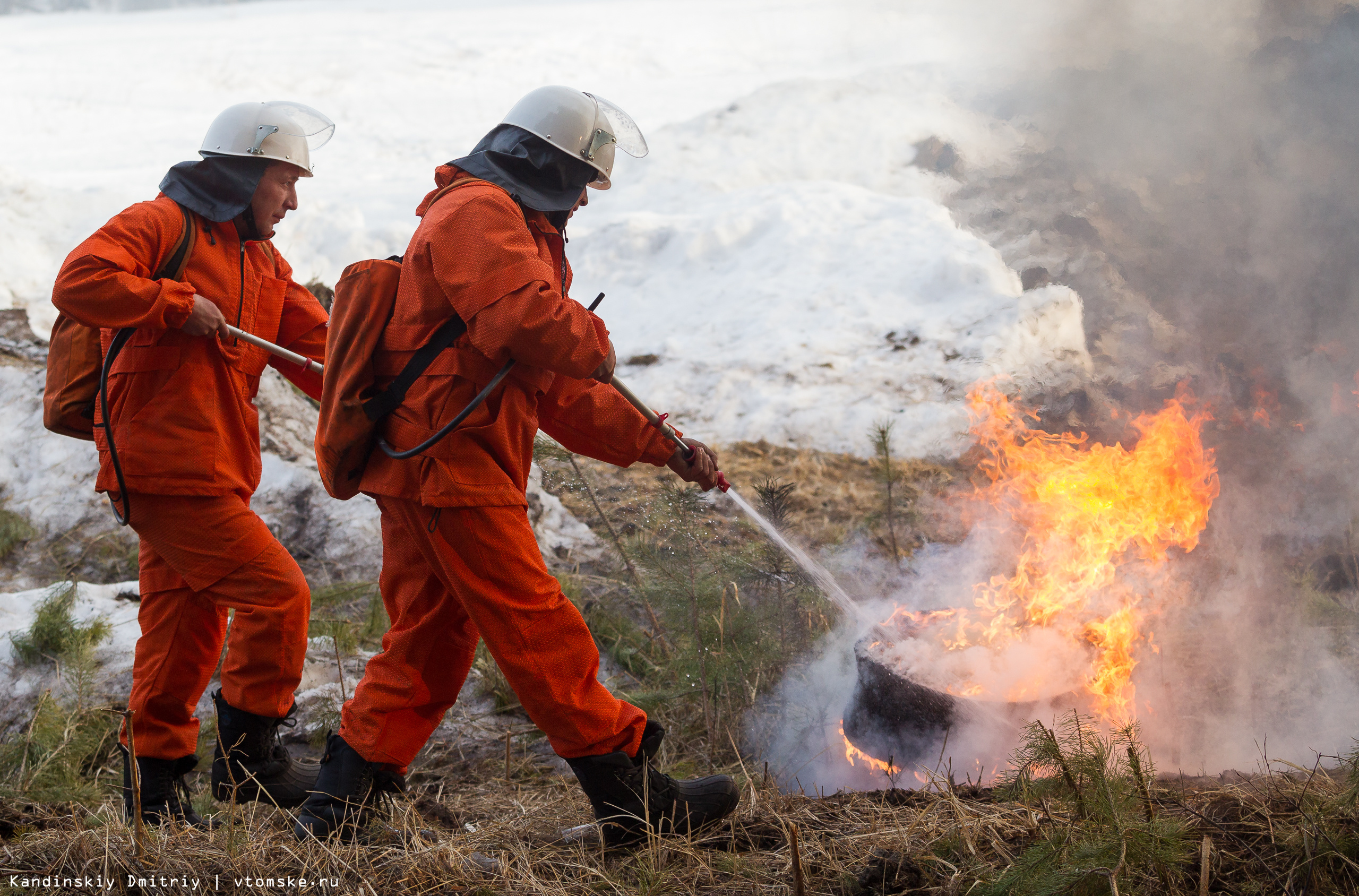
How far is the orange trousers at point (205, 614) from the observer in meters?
2.86

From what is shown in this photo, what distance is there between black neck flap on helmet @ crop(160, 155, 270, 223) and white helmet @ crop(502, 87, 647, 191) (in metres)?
1.00

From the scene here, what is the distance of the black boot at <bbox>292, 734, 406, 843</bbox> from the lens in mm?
2553

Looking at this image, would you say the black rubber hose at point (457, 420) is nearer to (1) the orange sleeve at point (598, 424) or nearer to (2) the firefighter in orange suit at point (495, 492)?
(2) the firefighter in orange suit at point (495, 492)

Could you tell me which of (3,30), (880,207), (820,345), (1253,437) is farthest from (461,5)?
(1253,437)

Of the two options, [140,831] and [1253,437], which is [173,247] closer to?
[140,831]

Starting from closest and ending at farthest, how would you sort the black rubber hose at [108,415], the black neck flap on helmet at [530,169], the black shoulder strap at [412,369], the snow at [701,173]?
the black shoulder strap at [412,369] → the black neck flap on helmet at [530,169] → the black rubber hose at [108,415] → the snow at [701,173]

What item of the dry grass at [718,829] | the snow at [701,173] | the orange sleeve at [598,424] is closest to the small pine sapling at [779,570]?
the dry grass at [718,829]

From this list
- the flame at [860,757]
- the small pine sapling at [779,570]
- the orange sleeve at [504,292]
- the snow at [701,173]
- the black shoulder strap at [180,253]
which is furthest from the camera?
the snow at [701,173]

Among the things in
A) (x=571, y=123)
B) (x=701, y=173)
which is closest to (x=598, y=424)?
(x=571, y=123)

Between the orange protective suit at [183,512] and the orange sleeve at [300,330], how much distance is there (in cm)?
32

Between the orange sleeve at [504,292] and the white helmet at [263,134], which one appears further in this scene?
the white helmet at [263,134]

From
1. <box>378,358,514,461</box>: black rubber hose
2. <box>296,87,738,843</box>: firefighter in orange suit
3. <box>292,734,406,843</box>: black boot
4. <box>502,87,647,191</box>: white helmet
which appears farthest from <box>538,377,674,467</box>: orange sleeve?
<box>292,734,406,843</box>: black boot

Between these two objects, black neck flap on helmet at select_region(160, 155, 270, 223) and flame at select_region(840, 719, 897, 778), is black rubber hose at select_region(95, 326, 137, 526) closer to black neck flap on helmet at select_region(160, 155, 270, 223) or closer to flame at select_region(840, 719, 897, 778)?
black neck flap on helmet at select_region(160, 155, 270, 223)

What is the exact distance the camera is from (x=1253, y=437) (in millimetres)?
5375
